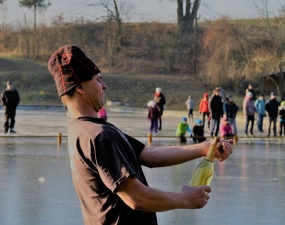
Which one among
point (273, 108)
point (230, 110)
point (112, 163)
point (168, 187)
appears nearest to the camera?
point (112, 163)

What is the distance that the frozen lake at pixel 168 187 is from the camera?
8711 mm

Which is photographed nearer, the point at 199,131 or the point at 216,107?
the point at 199,131

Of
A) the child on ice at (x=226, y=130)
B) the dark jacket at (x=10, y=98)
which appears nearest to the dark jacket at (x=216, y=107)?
the child on ice at (x=226, y=130)

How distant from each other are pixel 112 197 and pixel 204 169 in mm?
490

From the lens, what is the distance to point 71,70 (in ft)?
10.7

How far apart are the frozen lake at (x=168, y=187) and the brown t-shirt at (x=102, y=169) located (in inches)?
206

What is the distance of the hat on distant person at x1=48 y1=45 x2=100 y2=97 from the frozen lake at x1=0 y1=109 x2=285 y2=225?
17.2 feet

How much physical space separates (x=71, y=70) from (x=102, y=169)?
54cm

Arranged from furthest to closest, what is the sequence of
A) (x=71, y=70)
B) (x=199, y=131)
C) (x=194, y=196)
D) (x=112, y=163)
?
1. (x=199, y=131)
2. (x=71, y=70)
3. (x=194, y=196)
4. (x=112, y=163)

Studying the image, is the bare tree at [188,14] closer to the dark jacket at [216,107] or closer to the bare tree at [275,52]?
the bare tree at [275,52]

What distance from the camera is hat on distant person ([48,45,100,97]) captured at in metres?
3.25

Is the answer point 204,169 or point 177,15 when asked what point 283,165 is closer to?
point 204,169

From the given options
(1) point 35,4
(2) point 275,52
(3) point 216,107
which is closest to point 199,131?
(3) point 216,107

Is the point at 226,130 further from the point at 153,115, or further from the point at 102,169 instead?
the point at 102,169
